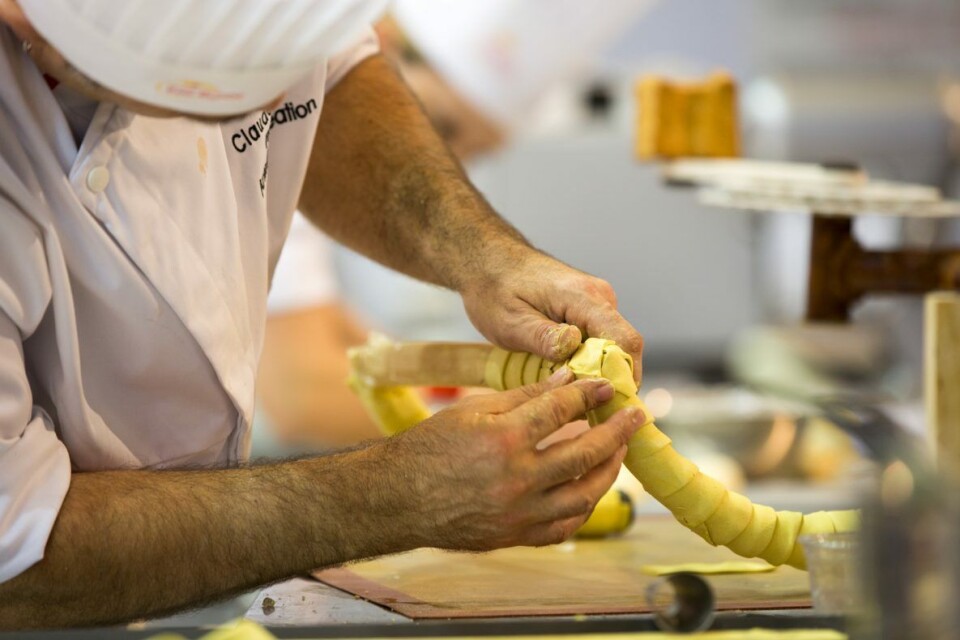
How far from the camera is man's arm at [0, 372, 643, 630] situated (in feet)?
4.11

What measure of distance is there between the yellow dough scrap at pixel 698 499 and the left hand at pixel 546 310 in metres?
0.14

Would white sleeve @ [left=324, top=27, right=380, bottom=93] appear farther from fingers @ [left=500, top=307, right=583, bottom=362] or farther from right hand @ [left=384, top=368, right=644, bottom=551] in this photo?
right hand @ [left=384, top=368, right=644, bottom=551]

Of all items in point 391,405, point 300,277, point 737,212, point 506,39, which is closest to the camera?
point 391,405

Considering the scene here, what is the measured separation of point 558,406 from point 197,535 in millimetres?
369

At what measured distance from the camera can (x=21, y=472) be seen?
124 centimetres

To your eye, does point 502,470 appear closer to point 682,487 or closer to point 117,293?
point 682,487

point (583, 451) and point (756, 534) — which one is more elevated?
point (583, 451)

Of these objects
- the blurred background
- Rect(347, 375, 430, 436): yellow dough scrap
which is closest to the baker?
Rect(347, 375, 430, 436): yellow dough scrap

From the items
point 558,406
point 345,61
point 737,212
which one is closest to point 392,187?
point 345,61

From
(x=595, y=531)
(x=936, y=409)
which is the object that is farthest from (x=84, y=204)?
(x=936, y=409)

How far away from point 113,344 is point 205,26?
1.52 ft

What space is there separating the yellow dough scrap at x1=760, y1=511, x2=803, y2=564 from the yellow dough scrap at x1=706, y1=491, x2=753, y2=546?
1.9 inches

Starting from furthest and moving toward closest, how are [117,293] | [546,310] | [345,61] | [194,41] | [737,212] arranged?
[737,212], [345,61], [546,310], [117,293], [194,41]

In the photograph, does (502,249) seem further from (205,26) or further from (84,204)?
(205,26)
